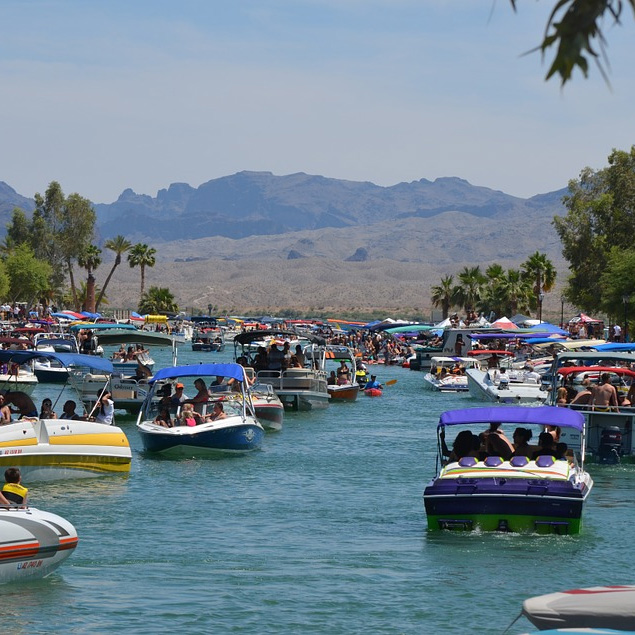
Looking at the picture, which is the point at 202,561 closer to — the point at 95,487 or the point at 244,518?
the point at 244,518

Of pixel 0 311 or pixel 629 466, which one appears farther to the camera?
pixel 0 311

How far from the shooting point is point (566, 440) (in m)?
25.9

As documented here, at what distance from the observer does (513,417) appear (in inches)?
845

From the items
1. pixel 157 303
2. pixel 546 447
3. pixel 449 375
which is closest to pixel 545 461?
pixel 546 447

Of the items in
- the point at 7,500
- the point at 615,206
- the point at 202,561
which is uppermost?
the point at 615,206

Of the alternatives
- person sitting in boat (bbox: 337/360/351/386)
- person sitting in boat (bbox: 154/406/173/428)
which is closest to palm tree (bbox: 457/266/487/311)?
person sitting in boat (bbox: 337/360/351/386)

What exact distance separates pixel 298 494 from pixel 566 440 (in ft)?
19.0

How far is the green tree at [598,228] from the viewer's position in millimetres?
83875

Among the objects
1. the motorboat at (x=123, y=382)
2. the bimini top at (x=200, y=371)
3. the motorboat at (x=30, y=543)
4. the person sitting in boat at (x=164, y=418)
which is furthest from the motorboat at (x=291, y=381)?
the motorboat at (x=30, y=543)

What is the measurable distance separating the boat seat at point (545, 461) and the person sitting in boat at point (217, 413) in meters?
11.6

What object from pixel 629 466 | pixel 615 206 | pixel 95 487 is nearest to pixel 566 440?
pixel 629 466

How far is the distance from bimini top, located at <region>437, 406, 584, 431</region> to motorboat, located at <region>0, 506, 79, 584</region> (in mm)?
7430

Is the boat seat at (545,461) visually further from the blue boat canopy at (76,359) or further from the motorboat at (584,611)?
the blue boat canopy at (76,359)

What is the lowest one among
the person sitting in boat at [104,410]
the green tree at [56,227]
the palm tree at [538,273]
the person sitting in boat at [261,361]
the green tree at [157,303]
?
the person sitting in boat at [104,410]
